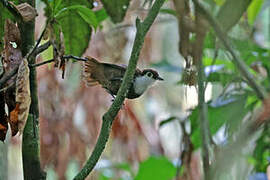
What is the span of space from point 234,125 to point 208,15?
0.19 metres

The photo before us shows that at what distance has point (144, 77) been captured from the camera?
80 centimetres

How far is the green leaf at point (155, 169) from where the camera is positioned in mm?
1479

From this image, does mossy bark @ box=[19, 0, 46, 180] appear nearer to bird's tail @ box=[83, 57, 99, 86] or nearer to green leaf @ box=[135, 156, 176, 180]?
bird's tail @ box=[83, 57, 99, 86]

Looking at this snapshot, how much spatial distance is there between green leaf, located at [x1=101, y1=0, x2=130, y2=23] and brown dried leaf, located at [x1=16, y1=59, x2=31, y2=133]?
1.11ft

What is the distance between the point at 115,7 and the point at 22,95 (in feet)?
1.22

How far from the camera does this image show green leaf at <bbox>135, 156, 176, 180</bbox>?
1479 mm

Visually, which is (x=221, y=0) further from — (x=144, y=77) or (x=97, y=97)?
(x=97, y=97)

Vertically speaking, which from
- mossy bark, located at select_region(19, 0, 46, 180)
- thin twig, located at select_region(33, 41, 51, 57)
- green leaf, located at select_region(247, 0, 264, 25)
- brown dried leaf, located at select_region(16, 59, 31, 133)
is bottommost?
mossy bark, located at select_region(19, 0, 46, 180)

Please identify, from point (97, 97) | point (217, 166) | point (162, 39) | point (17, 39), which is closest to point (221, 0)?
point (17, 39)

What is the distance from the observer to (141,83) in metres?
0.78

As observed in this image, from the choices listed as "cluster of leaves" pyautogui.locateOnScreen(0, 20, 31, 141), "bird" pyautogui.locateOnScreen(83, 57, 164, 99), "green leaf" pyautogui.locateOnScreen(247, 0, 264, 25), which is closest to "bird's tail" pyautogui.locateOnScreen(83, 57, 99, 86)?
"bird" pyautogui.locateOnScreen(83, 57, 164, 99)

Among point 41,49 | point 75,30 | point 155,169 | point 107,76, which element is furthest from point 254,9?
point 41,49

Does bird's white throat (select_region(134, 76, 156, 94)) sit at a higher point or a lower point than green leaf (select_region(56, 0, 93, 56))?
lower

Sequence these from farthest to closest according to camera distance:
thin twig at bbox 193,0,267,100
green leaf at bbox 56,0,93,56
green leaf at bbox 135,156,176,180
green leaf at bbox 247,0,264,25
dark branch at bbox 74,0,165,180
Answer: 1. green leaf at bbox 135,156,176,180
2. green leaf at bbox 247,0,264,25
3. green leaf at bbox 56,0,93,56
4. thin twig at bbox 193,0,267,100
5. dark branch at bbox 74,0,165,180
